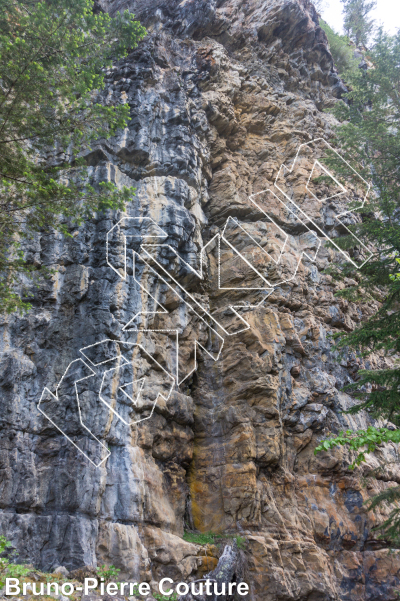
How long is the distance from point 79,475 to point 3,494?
5.00ft

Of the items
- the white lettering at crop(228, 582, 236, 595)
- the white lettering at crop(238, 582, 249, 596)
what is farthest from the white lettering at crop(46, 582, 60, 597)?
the white lettering at crop(238, 582, 249, 596)

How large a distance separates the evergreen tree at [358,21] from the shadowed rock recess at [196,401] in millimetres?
21057

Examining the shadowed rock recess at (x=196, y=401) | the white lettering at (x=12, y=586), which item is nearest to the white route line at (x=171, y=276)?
the shadowed rock recess at (x=196, y=401)

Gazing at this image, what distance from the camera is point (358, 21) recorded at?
33.4 m

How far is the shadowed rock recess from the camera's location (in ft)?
30.6

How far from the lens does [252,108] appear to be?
19.3 meters

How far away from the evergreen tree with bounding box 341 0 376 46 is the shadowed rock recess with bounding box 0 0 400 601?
829 inches

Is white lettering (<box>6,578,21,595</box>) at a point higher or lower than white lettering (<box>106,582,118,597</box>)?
higher

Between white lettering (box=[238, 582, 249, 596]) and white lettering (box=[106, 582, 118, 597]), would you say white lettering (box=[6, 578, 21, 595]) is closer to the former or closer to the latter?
white lettering (box=[106, 582, 118, 597])

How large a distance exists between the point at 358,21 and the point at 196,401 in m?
34.7

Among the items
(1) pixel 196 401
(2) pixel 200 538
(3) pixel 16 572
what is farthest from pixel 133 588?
(1) pixel 196 401

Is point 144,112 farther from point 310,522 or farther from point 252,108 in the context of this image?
point 310,522

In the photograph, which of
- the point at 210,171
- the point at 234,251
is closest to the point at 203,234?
the point at 234,251

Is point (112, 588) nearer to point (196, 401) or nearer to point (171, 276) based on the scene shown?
point (196, 401)
